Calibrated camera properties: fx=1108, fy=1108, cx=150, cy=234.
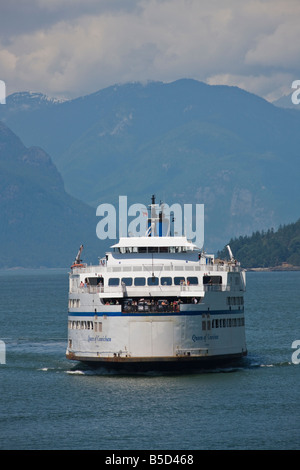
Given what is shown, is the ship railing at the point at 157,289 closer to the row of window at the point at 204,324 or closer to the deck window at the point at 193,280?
the deck window at the point at 193,280

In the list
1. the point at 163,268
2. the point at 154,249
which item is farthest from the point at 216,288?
the point at 154,249

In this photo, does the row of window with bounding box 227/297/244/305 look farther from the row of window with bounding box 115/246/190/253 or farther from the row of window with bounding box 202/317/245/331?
the row of window with bounding box 115/246/190/253

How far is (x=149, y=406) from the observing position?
5094cm

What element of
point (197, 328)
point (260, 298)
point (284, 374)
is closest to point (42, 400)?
point (197, 328)

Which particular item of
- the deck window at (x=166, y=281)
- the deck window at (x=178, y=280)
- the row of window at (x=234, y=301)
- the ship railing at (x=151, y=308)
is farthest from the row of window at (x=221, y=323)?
the deck window at (x=166, y=281)

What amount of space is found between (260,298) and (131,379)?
84.4 metres

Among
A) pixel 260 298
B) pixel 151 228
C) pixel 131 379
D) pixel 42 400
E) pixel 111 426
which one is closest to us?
pixel 111 426

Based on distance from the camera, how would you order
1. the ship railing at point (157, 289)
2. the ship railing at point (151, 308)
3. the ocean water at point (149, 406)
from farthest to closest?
the ship railing at point (157, 289), the ship railing at point (151, 308), the ocean water at point (149, 406)

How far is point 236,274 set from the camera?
63.8 meters

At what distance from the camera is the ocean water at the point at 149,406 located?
44.8 m

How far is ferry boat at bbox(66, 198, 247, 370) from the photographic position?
5712 centimetres

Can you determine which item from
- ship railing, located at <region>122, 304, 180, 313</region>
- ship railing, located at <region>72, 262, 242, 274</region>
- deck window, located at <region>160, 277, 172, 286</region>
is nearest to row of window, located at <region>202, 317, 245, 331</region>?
ship railing, located at <region>122, 304, 180, 313</region>

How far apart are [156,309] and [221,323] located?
432 cm
